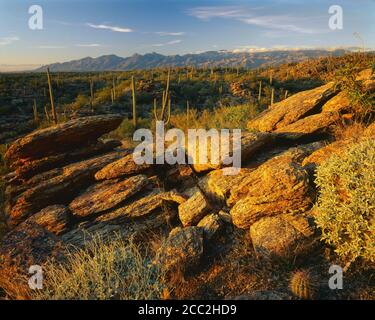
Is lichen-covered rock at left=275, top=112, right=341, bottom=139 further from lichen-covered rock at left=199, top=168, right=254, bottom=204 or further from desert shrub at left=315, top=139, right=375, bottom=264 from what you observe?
desert shrub at left=315, top=139, right=375, bottom=264

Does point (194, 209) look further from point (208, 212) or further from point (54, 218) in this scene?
point (54, 218)

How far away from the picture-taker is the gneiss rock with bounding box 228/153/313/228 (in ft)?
19.7

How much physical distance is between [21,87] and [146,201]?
35.6m

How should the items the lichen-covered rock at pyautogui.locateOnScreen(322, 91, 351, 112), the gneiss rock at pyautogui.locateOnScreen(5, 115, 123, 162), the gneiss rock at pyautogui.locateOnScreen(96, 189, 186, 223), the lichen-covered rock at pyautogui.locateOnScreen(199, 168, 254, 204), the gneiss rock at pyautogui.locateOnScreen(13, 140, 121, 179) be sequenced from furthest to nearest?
the gneiss rock at pyautogui.locateOnScreen(13, 140, 121, 179) → the gneiss rock at pyautogui.locateOnScreen(5, 115, 123, 162) → the lichen-covered rock at pyautogui.locateOnScreen(322, 91, 351, 112) → the gneiss rock at pyautogui.locateOnScreen(96, 189, 186, 223) → the lichen-covered rock at pyautogui.locateOnScreen(199, 168, 254, 204)

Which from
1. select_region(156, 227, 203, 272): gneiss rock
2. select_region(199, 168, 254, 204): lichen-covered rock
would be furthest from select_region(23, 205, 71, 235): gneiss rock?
select_region(199, 168, 254, 204): lichen-covered rock

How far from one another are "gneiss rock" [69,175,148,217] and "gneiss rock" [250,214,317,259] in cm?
344

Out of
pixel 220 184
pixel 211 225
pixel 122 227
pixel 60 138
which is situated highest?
pixel 60 138

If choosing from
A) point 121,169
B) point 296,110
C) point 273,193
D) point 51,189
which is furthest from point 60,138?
point 296,110

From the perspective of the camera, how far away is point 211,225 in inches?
260

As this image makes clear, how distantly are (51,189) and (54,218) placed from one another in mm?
981

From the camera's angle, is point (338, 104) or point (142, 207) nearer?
point (142, 207)

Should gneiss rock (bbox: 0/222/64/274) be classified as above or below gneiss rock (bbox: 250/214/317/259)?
below

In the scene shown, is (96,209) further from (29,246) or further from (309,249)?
(309,249)
